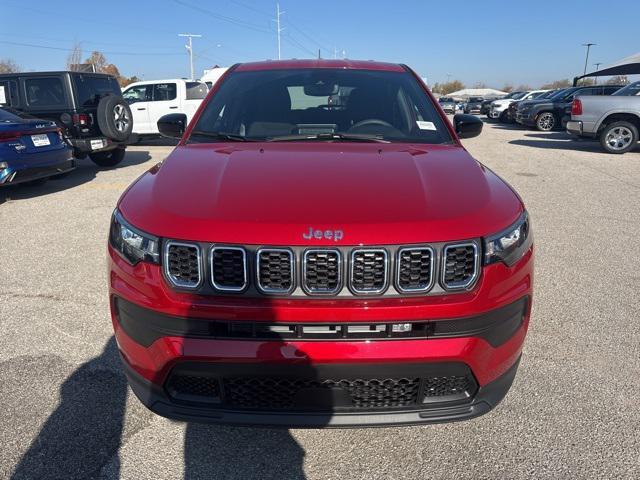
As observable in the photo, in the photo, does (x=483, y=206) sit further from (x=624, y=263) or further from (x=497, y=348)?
(x=624, y=263)

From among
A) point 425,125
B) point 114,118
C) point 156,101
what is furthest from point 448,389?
point 156,101

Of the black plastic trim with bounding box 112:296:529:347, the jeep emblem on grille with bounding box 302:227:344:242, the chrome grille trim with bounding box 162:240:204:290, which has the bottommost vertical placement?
the black plastic trim with bounding box 112:296:529:347

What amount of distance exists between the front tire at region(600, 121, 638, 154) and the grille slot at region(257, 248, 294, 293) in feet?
44.3

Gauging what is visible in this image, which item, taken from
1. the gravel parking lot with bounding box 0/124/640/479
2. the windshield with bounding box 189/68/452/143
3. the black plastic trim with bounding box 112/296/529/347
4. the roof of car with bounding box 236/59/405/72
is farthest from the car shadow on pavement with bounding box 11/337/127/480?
the roof of car with bounding box 236/59/405/72

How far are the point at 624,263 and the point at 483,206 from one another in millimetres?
3557

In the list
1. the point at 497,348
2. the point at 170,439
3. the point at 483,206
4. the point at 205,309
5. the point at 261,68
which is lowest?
the point at 170,439

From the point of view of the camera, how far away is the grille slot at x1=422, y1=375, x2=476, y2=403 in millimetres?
1893

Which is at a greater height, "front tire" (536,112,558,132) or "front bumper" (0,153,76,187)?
"front tire" (536,112,558,132)

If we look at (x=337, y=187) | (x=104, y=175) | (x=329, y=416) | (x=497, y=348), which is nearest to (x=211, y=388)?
(x=329, y=416)

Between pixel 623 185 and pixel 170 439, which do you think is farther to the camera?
pixel 623 185

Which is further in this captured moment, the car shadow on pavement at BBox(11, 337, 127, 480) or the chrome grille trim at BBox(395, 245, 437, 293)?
the car shadow on pavement at BBox(11, 337, 127, 480)

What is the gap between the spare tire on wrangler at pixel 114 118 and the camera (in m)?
8.95

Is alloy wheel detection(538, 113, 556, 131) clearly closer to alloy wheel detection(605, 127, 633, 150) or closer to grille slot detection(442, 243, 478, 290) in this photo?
alloy wheel detection(605, 127, 633, 150)

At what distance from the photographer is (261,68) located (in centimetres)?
359
